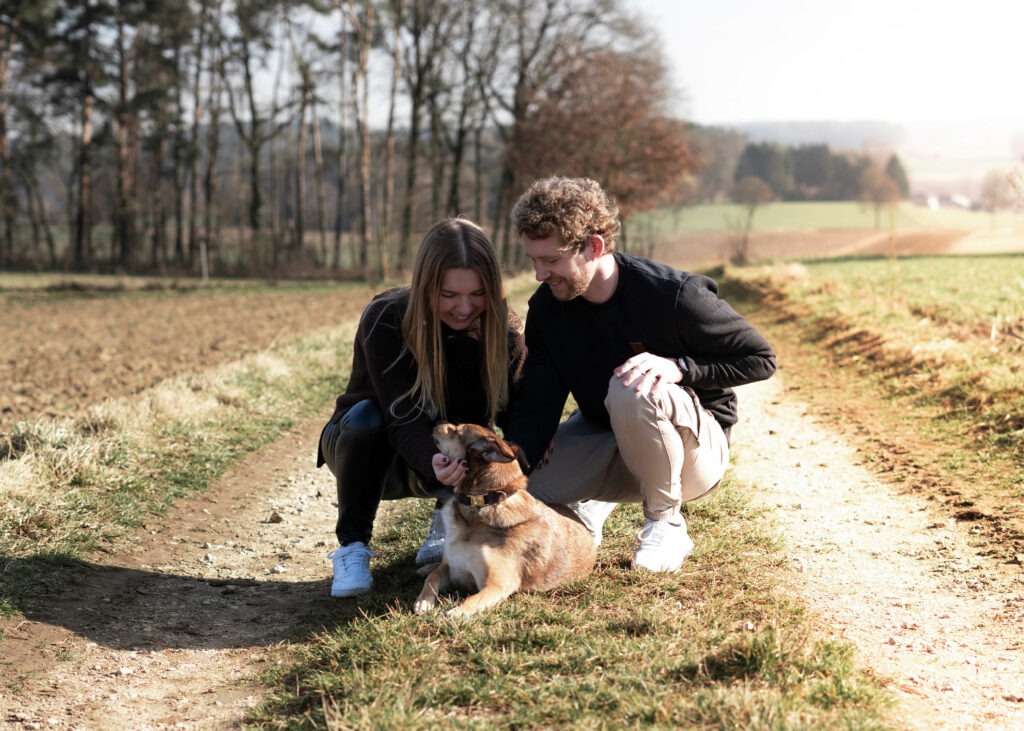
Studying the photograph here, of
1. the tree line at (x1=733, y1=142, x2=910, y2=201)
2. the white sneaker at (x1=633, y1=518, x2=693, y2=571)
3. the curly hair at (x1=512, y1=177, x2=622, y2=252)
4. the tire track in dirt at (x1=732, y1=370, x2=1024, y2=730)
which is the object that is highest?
the tree line at (x1=733, y1=142, x2=910, y2=201)

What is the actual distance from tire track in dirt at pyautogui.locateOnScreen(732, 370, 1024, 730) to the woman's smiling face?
2048 mm

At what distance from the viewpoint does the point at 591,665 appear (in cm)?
359

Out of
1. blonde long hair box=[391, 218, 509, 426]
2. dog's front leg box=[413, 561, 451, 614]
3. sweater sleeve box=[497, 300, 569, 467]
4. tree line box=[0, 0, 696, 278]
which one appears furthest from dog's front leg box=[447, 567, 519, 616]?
tree line box=[0, 0, 696, 278]

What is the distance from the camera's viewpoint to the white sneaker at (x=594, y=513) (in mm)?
→ 5184

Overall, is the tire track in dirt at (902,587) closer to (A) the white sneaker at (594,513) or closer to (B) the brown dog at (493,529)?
(A) the white sneaker at (594,513)

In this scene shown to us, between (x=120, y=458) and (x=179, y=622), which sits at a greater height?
(x=120, y=458)

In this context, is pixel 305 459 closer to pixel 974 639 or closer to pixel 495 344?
pixel 495 344

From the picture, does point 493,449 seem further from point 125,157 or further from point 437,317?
point 125,157

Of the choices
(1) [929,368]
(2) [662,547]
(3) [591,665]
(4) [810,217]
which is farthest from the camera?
(4) [810,217]

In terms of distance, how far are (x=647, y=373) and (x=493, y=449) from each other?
2.74 ft

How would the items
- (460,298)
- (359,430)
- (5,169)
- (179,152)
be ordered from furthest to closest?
(179,152) < (5,169) < (359,430) < (460,298)

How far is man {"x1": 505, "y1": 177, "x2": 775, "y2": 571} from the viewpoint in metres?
4.53

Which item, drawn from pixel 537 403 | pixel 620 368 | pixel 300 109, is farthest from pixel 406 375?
pixel 300 109

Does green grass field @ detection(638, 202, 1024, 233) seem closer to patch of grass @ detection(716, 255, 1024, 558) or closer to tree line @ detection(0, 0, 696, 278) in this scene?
tree line @ detection(0, 0, 696, 278)
